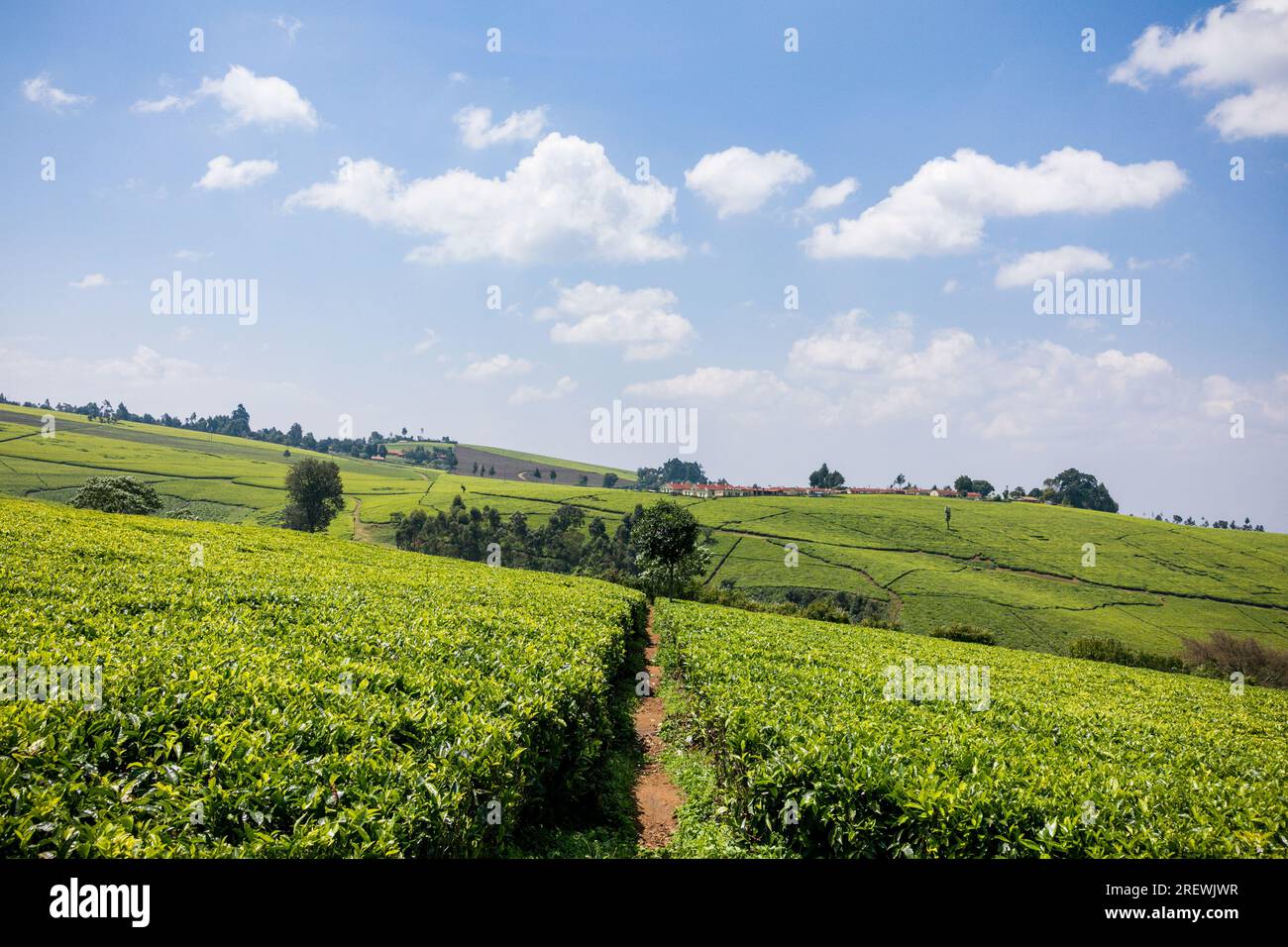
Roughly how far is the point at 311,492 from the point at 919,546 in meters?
102

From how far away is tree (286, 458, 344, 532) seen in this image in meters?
92.9

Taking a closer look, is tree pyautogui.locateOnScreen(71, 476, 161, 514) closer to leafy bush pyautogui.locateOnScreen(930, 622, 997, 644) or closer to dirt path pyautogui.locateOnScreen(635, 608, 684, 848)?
dirt path pyautogui.locateOnScreen(635, 608, 684, 848)

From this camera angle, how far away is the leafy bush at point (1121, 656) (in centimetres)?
4991

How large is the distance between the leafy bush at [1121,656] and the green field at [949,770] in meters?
40.9

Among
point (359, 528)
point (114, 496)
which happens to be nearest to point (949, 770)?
point (114, 496)

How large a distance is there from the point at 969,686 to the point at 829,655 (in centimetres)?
410

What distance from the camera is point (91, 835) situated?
12.7 feet

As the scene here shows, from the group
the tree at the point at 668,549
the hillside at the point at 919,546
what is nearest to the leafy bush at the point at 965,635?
the hillside at the point at 919,546

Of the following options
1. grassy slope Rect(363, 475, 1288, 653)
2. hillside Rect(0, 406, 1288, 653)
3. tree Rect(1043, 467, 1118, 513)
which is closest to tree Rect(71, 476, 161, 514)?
hillside Rect(0, 406, 1288, 653)

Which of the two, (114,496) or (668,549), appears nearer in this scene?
(668,549)

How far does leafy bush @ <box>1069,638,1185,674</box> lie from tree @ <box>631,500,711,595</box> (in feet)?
115

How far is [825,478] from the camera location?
179 meters

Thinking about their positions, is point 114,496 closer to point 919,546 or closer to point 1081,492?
point 919,546
